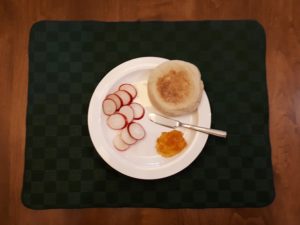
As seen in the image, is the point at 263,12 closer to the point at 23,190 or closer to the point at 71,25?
the point at 71,25

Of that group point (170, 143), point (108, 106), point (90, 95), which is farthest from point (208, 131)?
point (90, 95)

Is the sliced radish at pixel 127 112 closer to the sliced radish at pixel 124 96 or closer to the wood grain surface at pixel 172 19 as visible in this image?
the sliced radish at pixel 124 96

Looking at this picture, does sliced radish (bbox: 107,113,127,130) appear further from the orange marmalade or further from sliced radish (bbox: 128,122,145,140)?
the orange marmalade

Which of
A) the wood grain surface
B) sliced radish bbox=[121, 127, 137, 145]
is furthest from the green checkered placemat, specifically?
sliced radish bbox=[121, 127, 137, 145]

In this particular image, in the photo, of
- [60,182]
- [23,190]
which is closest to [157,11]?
[60,182]

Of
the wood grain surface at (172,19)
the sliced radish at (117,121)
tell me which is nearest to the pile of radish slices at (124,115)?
the sliced radish at (117,121)
